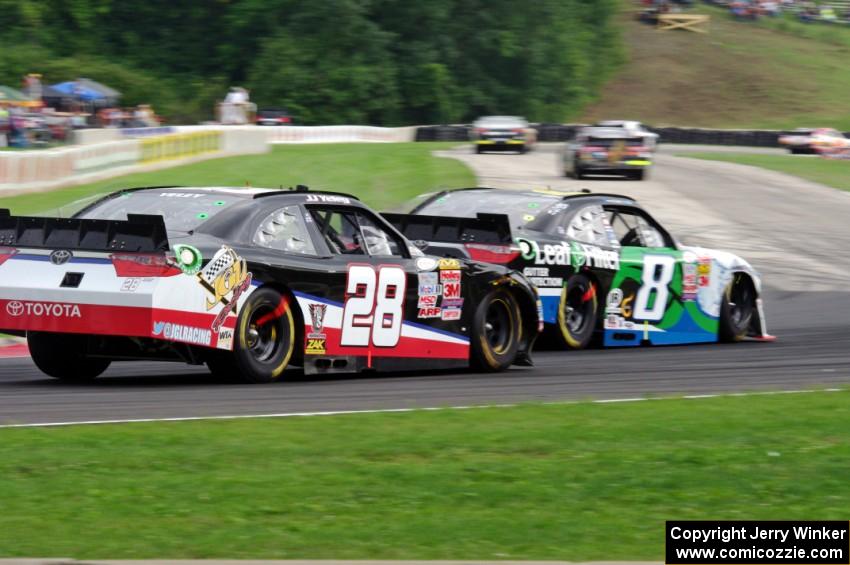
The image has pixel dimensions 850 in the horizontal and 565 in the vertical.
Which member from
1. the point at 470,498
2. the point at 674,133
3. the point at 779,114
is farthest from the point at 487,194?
the point at 779,114

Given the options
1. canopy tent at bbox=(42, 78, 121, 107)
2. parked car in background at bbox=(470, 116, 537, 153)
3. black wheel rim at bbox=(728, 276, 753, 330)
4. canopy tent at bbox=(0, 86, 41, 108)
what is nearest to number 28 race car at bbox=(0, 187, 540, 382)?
black wheel rim at bbox=(728, 276, 753, 330)

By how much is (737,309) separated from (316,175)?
2298 centimetres

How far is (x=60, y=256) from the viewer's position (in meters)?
10.2

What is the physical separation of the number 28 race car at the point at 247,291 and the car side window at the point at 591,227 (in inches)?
73.2

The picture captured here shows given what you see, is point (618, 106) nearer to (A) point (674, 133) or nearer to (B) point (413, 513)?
(A) point (674, 133)

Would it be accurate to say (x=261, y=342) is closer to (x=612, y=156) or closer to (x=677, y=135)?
(x=612, y=156)

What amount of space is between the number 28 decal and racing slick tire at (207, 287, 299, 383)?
0.55 m

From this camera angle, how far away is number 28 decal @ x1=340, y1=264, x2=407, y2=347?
11.4 m

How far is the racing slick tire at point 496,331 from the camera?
12531 mm

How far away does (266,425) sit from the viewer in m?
8.63

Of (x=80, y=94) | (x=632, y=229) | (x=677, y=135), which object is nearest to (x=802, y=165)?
(x=677, y=135)

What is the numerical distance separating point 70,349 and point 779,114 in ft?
248

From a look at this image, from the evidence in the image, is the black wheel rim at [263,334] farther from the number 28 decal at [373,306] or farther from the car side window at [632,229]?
the car side window at [632,229]

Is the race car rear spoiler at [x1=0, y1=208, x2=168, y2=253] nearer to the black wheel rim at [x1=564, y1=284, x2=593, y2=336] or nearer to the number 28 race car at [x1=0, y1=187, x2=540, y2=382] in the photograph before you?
the number 28 race car at [x1=0, y1=187, x2=540, y2=382]
